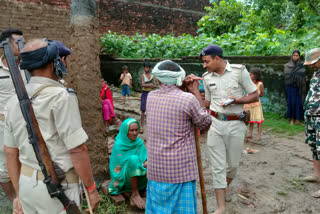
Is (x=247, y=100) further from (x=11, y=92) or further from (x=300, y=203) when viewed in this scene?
(x=11, y=92)

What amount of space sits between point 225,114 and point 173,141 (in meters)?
1.12

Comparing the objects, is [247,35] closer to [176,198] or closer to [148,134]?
[148,134]

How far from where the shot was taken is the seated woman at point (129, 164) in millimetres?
3457

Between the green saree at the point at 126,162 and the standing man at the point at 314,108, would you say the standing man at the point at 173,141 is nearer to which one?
the green saree at the point at 126,162

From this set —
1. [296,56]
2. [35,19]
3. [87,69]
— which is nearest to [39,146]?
[87,69]

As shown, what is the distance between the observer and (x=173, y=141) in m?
2.38

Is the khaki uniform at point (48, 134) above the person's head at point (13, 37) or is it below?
below

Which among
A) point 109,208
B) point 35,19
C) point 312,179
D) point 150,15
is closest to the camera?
point 109,208

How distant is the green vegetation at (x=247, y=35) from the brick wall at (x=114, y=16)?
1151 mm

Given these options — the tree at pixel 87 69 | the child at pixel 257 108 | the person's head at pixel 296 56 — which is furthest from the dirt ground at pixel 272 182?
the person's head at pixel 296 56

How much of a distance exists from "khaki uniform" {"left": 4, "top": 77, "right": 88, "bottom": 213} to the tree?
6.40ft

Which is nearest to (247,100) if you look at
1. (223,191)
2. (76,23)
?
(223,191)

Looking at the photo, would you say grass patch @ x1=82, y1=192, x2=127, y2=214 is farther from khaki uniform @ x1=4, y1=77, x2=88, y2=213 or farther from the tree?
khaki uniform @ x1=4, y1=77, x2=88, y2=213

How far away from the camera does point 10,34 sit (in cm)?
327
